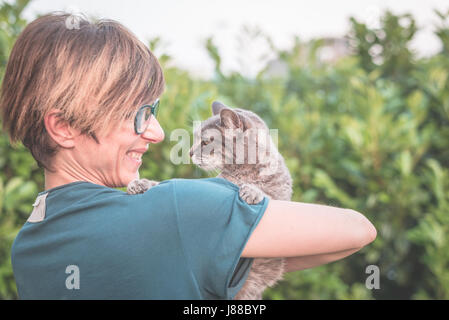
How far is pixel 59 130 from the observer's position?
1.15 metres

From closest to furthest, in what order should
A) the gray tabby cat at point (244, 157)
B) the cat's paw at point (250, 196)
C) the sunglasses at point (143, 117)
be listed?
the cat's paw at point (250, 196)
the sunglasses at point (143, 117)
the gray tabby cat at point (244, 157)

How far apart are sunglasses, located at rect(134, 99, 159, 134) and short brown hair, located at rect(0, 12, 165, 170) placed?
0.8 inches

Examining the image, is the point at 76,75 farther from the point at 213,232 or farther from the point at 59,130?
the point at 213,232

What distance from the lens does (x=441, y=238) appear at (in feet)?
8.34

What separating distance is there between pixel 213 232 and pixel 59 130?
1.97ft

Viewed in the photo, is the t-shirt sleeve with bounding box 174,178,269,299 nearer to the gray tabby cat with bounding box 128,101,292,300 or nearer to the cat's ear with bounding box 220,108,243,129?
the gray tabby cat with bounding box 128,101,292,300

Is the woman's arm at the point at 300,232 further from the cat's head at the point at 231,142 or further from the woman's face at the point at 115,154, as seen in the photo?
the cat's head at the point at 231,142

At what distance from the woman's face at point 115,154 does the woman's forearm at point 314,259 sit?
672mm

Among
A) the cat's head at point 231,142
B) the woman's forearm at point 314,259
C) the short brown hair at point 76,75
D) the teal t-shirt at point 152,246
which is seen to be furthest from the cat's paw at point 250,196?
the cat's head at point 231,142

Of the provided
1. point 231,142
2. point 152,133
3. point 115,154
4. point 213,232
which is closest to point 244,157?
point 231,142

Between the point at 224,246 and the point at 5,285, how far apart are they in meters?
2.02

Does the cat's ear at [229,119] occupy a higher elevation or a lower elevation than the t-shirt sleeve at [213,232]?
higher

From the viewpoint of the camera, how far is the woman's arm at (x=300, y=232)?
1002 millimetres

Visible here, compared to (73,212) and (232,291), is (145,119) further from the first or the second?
(232,291)
